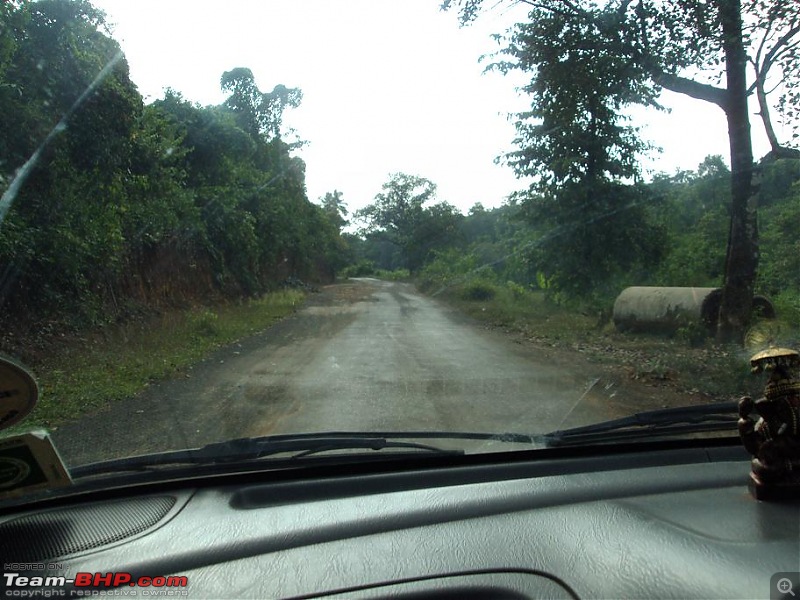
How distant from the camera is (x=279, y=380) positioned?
26.5 ft

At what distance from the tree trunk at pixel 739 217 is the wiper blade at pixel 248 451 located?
8142 millimetres

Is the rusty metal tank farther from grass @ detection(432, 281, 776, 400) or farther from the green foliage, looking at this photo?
the green foliage

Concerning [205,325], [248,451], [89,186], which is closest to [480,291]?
[205,325]

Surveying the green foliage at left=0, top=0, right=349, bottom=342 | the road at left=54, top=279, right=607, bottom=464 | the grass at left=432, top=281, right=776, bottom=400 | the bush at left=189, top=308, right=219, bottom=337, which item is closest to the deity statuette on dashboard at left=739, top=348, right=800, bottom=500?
the road at left=54, top=279, right=607, bottom=464

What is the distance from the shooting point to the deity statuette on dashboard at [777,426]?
2295 mm

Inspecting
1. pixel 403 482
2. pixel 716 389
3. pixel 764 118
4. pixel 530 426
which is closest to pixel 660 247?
pixel 764 118

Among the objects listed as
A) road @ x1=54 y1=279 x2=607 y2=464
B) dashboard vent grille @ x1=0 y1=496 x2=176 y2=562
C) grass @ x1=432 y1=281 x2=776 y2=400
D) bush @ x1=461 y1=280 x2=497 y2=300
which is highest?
dashboard vent grille @ x1=0 y1=496 x2=176 y2=562

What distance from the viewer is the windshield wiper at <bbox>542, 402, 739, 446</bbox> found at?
3.32 meters

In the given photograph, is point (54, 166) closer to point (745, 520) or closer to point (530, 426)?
point (530, 426)

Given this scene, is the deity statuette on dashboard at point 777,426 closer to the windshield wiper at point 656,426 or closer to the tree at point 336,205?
the windshield wiper at point 656,426

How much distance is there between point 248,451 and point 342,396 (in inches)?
154

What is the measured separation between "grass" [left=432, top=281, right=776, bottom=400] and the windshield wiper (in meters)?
4.14

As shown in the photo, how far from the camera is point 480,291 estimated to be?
26484mm

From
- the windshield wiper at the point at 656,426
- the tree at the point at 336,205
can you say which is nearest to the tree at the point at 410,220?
the tree at the point at 336,205
